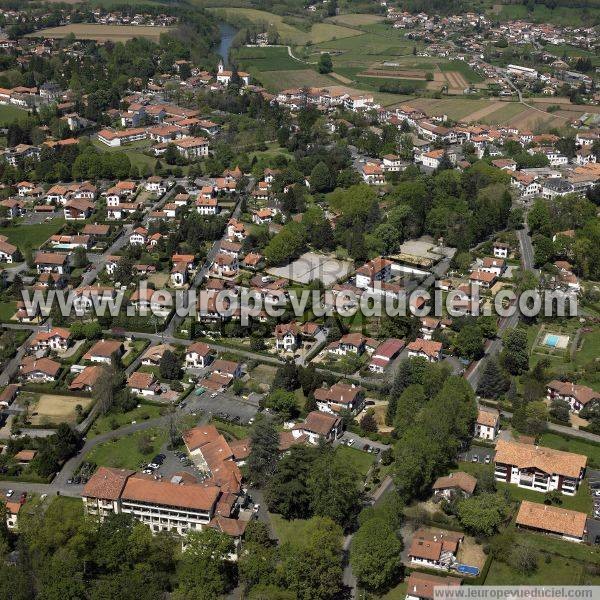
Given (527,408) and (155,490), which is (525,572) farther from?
(155,490)

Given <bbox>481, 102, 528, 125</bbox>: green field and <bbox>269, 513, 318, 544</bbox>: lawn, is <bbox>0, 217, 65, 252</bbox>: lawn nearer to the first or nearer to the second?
<bbox>269, 513, 318, 544</bbox>: lawn

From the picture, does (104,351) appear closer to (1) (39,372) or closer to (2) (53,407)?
(1) (39,372)

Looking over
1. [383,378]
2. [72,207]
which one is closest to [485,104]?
[72,207]

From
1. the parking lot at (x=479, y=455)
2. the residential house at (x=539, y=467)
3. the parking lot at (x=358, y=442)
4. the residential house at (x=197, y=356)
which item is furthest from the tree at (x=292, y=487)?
the residential house at (x=197, y=356)

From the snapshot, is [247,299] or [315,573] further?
[247,299]

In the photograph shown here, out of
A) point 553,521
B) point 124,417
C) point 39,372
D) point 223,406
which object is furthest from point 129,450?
point 553,521
